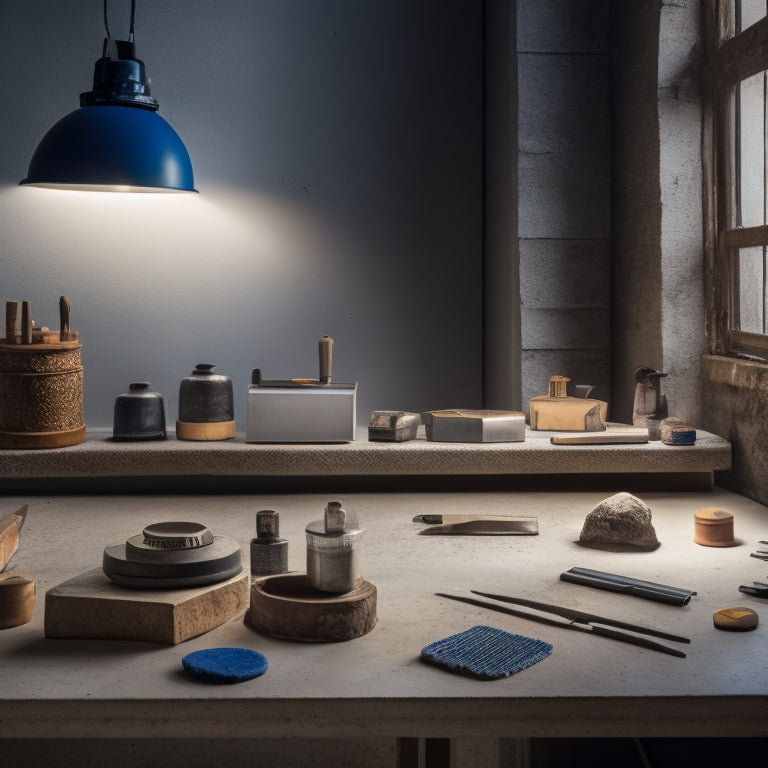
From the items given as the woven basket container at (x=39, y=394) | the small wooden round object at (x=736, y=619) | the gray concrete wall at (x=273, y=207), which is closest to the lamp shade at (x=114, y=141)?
the woven basket container at (x=39, y=394)

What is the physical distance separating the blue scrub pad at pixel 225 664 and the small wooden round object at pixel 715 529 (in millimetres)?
1132

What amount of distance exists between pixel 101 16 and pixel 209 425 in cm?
208

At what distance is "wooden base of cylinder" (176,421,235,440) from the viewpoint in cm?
292

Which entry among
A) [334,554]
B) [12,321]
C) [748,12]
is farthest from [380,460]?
[748,12]

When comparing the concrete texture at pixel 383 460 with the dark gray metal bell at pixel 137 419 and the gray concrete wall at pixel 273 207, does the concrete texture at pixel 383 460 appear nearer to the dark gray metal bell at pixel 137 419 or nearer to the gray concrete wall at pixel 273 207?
the dark gray metal bell at pixel 137 419

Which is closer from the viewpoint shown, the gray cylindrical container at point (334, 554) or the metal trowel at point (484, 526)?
the gray cylindrical container at point (334, 554)

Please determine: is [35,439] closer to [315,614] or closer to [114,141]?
[114,141]

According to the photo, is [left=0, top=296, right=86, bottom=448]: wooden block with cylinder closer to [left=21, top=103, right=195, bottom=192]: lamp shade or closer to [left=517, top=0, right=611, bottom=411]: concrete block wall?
[left=21, top=103, right=195, bottom=192]: lamp shade

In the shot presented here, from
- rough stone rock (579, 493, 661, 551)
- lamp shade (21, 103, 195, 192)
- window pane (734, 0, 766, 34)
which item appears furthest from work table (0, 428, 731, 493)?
window pane (734, 0, 766, 34)

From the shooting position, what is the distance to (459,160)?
425 cm

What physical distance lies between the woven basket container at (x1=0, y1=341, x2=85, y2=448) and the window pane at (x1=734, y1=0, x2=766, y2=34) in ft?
7.16

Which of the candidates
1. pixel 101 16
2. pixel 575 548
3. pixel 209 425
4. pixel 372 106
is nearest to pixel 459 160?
pixel 372 106

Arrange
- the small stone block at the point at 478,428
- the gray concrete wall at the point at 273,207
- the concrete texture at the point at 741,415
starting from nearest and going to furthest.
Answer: the concrete texture at the point at 741,415 → the small stone block at the point at 478,428 → the gray concrete wall at the point at 273,207

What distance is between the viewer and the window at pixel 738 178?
2.83 meters
